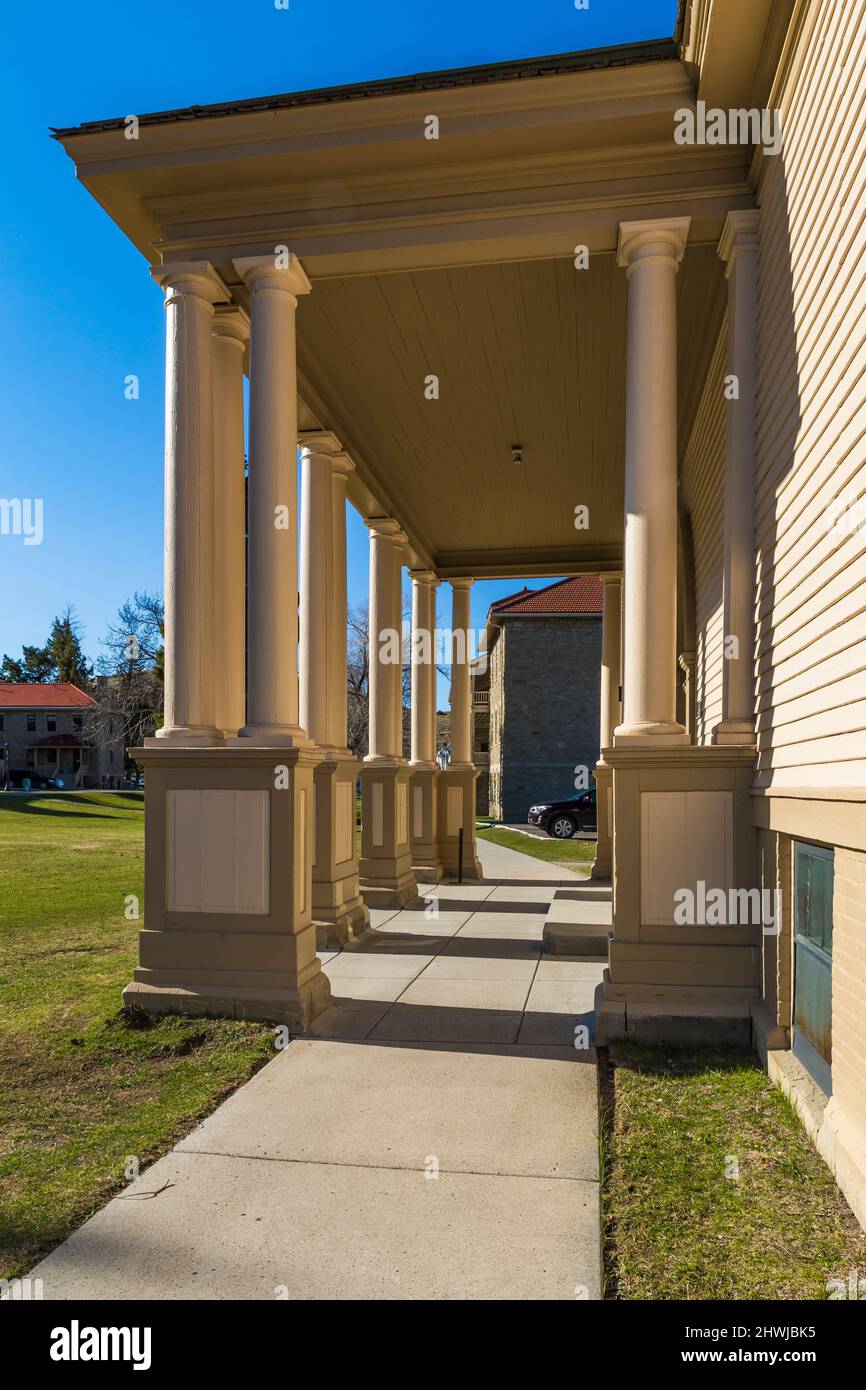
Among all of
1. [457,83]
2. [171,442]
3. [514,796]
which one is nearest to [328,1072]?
[171,442]

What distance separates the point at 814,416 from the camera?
14.8ft

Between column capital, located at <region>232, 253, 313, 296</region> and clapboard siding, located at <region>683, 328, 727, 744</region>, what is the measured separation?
10.6 feet

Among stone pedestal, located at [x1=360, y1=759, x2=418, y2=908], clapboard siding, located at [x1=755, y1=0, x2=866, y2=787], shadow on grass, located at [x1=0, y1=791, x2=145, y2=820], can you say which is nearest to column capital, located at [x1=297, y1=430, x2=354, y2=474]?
stone pedestal, located at [x1=360, y1=759, x2=418, y2=908]

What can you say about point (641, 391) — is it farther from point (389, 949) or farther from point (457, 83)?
point (389, 949)

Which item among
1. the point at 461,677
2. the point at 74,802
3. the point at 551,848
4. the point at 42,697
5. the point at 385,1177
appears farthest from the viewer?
the point at 42,697

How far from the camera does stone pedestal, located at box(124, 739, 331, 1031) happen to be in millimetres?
6039

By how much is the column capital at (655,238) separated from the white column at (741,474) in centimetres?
29

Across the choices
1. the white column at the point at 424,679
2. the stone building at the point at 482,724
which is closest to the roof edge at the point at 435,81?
the white column at the point at 424,679

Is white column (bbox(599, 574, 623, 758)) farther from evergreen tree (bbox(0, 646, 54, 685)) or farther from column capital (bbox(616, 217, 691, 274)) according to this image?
evergreen tree (bbox(0, 646, 54, 685))

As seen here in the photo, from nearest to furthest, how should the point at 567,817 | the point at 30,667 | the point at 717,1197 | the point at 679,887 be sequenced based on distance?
1. the point at 717,1197
2. the point at 679,887
3. the point at 567,817
4. the point at 30,667

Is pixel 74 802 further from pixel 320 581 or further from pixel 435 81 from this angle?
pixel 435 81

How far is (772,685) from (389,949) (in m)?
4.65

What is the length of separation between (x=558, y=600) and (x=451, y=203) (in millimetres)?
27367

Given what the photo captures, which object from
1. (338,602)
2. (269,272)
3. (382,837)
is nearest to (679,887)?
(269,272)
